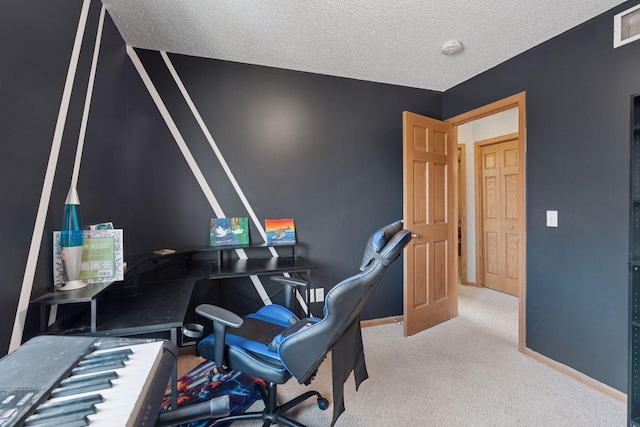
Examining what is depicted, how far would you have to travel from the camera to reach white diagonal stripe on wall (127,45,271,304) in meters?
2.30

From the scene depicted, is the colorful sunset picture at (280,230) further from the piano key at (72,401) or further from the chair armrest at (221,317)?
the piano key at (72,401)

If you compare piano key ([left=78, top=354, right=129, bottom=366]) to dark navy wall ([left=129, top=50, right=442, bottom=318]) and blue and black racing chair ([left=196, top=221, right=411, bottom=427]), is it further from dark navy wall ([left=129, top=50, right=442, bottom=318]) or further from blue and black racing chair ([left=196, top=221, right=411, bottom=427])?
dark navy wall ([left=129, top=50, right=442, bottom=318])

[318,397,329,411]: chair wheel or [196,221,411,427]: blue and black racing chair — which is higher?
[196,221,411,427]: blue and black racing chair

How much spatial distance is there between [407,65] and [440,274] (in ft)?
6.68

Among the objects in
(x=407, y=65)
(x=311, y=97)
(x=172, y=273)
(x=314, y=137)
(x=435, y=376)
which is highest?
(x=407, y=65)

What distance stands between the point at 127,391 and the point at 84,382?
104 mm

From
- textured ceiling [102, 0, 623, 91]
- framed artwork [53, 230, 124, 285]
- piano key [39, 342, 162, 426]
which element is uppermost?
textured ceiling [102, 0, 623, 91]

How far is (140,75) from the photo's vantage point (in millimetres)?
2295

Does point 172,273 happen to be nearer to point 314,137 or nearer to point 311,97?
point 314,137

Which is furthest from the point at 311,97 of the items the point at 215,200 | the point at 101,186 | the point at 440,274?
the point at 440,274

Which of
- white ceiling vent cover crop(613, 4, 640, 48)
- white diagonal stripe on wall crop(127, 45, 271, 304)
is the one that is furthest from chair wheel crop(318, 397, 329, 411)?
white ceiling vent cover crop(613, 4, 640, 48)

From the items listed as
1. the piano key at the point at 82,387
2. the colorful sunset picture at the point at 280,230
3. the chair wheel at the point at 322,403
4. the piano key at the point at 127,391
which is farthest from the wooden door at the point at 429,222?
the piano key at the point at 82,387

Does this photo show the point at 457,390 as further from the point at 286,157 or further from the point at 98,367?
the point at 286,157

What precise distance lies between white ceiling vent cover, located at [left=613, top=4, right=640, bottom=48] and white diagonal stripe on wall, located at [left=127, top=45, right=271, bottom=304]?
3.00 meters
